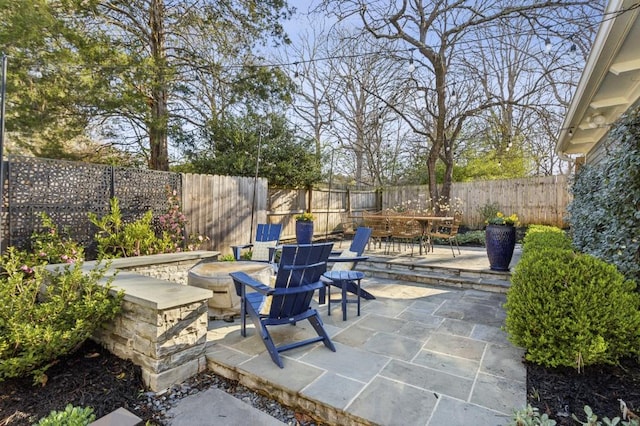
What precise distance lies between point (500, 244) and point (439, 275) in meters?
0.99

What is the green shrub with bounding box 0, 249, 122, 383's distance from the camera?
194cm

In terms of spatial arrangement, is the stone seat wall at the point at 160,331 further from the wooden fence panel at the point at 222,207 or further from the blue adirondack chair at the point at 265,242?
the wooden fence panel at the point at 222,207

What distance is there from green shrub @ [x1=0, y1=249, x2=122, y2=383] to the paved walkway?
874 millimetres

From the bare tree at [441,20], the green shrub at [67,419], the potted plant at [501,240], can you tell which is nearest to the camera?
the green shrub at [67,419]

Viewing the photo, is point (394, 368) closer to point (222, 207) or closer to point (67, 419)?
point (67, 419)

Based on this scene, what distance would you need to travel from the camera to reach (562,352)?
77.4 inches

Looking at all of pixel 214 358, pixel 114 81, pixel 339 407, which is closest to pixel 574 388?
pixel 339 407

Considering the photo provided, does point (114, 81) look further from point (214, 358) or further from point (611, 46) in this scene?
point (611, 46)

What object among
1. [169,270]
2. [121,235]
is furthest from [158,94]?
[169,270]

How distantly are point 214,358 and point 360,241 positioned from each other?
2175 millimetres

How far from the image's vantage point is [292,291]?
2.33 metres

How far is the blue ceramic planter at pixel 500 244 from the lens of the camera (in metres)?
4.60

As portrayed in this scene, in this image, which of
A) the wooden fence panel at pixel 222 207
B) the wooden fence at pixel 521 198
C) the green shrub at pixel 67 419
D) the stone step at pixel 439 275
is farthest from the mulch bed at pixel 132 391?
the wooden fence at pixel 521 198

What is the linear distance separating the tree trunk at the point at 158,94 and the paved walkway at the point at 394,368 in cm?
468
